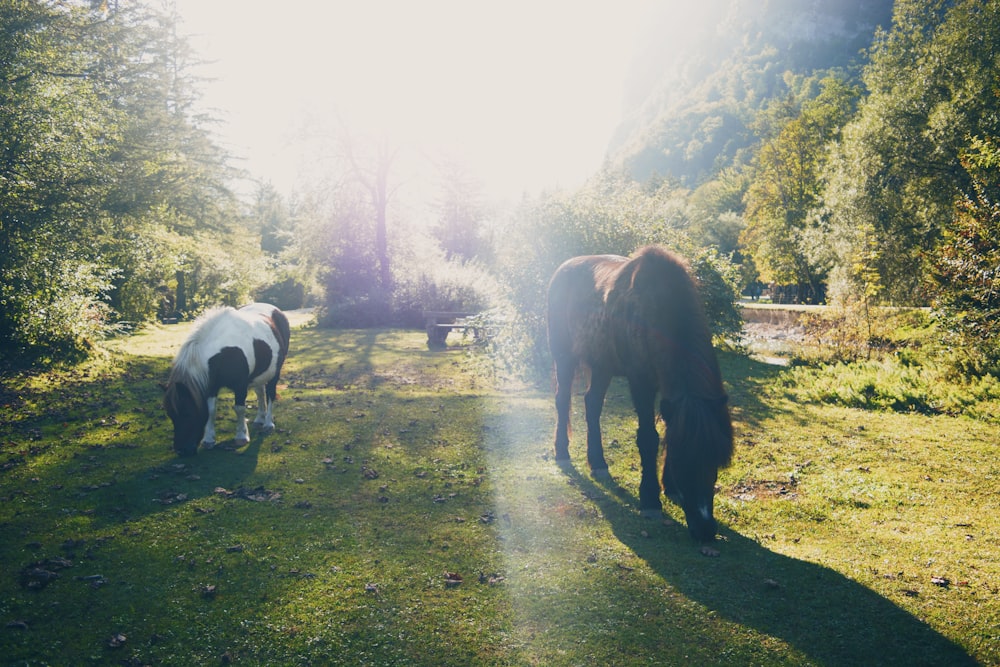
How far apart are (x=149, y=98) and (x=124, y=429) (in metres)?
13.8

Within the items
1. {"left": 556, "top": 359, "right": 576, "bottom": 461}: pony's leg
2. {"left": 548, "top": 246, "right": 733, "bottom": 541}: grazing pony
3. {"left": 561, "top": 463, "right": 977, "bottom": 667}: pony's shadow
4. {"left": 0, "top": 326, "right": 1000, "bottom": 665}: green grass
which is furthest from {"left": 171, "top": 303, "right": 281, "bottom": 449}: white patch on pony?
{"left": 561, "top": 463, "right": 977, "bottom": 667}: pony's shadow

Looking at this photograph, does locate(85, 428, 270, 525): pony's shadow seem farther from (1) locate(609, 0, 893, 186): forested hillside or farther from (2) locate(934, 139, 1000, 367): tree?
(1) locate(609, 0, 893, 186): forested hillside

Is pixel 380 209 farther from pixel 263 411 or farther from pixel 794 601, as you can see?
pixel 794 601

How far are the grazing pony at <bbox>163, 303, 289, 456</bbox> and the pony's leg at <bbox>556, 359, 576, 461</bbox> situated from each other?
4668 millimetres

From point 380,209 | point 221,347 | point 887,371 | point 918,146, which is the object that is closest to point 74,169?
point 221,347

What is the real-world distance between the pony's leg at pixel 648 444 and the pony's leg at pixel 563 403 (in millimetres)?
2038

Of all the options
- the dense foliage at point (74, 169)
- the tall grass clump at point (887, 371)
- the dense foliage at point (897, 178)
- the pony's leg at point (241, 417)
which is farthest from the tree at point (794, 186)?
the pony's leg at point (241, 417)

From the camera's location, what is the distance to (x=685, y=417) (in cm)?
484

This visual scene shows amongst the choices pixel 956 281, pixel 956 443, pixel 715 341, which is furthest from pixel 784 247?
pixel 956 443

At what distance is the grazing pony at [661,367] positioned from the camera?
4.83 m

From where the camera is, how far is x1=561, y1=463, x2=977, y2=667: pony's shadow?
362 centimetres

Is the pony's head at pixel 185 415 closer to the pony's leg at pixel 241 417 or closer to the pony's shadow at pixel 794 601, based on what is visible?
the pony's leg at pixel 241 417

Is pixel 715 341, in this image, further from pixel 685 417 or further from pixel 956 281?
pixel 685 417

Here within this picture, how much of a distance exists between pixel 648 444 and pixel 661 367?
1.06 meters
